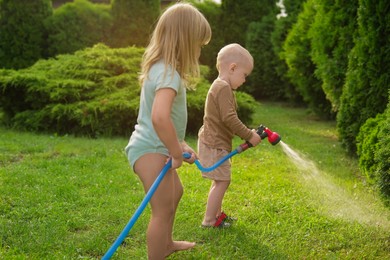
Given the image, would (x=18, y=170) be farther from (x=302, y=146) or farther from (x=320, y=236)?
(x=302, y=146)

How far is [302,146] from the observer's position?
761 cm

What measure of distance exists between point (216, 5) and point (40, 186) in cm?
996

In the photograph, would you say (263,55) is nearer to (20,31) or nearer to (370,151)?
(20,31)

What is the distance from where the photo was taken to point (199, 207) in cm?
472

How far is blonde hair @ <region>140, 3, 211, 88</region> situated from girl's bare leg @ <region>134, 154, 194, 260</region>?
0.49 m

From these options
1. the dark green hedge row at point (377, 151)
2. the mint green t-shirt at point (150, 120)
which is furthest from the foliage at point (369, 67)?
the mint green t-shirt at point (150, 120)

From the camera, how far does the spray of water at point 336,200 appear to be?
454 centimetres

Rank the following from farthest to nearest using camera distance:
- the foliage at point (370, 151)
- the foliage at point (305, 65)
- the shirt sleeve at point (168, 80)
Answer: the foliage at point (305, 65)
the foliage at point (370, 151)
the shirt sleeve at point (168, 80)

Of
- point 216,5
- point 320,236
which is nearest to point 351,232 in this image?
point 320,236

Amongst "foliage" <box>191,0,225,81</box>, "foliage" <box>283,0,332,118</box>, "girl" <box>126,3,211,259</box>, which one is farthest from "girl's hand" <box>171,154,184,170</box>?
"foliage" <box>191,0,225,81</box>

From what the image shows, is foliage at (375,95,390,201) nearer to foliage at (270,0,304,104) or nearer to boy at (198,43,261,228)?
boy at (198,43,261,228)

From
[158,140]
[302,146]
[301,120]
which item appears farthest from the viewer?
[301,120]

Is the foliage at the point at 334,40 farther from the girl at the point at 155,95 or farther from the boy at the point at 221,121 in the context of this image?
the girl at the point at 155,95

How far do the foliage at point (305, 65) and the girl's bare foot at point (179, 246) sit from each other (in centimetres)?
691
